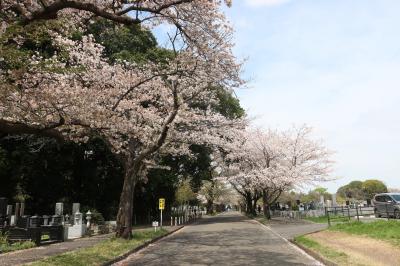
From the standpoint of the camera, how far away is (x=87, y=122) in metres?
12.2

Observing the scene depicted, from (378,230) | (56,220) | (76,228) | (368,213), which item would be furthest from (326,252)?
(368,213)

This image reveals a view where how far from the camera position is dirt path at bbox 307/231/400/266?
10748 mm

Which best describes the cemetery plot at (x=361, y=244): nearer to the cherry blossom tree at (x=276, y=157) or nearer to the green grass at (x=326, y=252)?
the green grass at (x=326, y=252)

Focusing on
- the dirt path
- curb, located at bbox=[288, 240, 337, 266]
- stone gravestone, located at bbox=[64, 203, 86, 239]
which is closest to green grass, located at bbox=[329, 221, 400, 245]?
the dirt path

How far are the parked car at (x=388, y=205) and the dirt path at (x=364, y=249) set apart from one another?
762cm

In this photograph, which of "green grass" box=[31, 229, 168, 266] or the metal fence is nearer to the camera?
"green grass" box=[31, 229, 168, 266]

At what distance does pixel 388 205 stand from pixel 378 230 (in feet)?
28.2

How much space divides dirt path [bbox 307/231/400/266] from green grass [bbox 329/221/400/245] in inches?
15.5

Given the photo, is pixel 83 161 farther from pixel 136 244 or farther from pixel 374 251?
pixel 374 251

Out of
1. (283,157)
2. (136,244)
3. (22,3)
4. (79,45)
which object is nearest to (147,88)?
(79,45)

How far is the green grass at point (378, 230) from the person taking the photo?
14.8m

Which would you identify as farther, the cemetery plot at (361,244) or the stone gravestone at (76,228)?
the stone gravestone at (76,228)

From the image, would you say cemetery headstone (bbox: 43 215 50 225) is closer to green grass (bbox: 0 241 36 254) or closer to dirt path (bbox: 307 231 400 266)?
green grass (bbox: 0 241 36 254)

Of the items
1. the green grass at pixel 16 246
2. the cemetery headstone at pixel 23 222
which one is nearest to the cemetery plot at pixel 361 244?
the green grass at pixel 16 246
